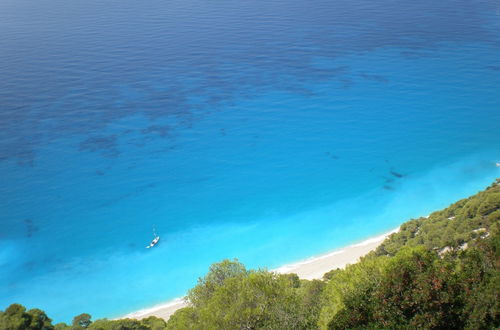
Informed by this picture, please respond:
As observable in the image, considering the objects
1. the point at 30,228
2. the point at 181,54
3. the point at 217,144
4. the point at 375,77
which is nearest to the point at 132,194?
the point at 30,228

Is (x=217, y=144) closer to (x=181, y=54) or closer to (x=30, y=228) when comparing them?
(x=30, y=228)

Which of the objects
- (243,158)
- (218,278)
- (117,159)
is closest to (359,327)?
(218,278)

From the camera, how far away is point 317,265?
28500 millimetres

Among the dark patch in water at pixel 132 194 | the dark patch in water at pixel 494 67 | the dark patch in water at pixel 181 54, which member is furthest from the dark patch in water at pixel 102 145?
the dark patch in water at pixel 494 67

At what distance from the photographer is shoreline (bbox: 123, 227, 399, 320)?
86.2 feet

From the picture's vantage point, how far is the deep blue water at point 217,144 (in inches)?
1208

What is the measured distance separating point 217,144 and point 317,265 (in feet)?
60.5

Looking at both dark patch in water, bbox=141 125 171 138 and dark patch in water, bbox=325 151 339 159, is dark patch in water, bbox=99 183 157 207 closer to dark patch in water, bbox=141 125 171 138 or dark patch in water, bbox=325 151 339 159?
dark patch in water, bbox=141 125 171 138

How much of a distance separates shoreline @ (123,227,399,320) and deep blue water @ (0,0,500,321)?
0.88 m

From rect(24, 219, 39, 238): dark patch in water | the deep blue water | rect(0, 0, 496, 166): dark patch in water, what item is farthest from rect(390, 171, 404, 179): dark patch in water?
rect(24, 219, 39, 238): dark patch in water

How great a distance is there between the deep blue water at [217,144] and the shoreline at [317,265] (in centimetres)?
88

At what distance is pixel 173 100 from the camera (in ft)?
162

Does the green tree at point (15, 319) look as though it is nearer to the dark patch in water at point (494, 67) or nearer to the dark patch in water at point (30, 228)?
the dark patch in water at point (30, 228)

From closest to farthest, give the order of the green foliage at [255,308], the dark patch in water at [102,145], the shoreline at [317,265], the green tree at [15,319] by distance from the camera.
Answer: the green foliage at [255,308]
the green tree at [15,319]
the shoreline at [317,265]
the dark patch in water at [102,145]
